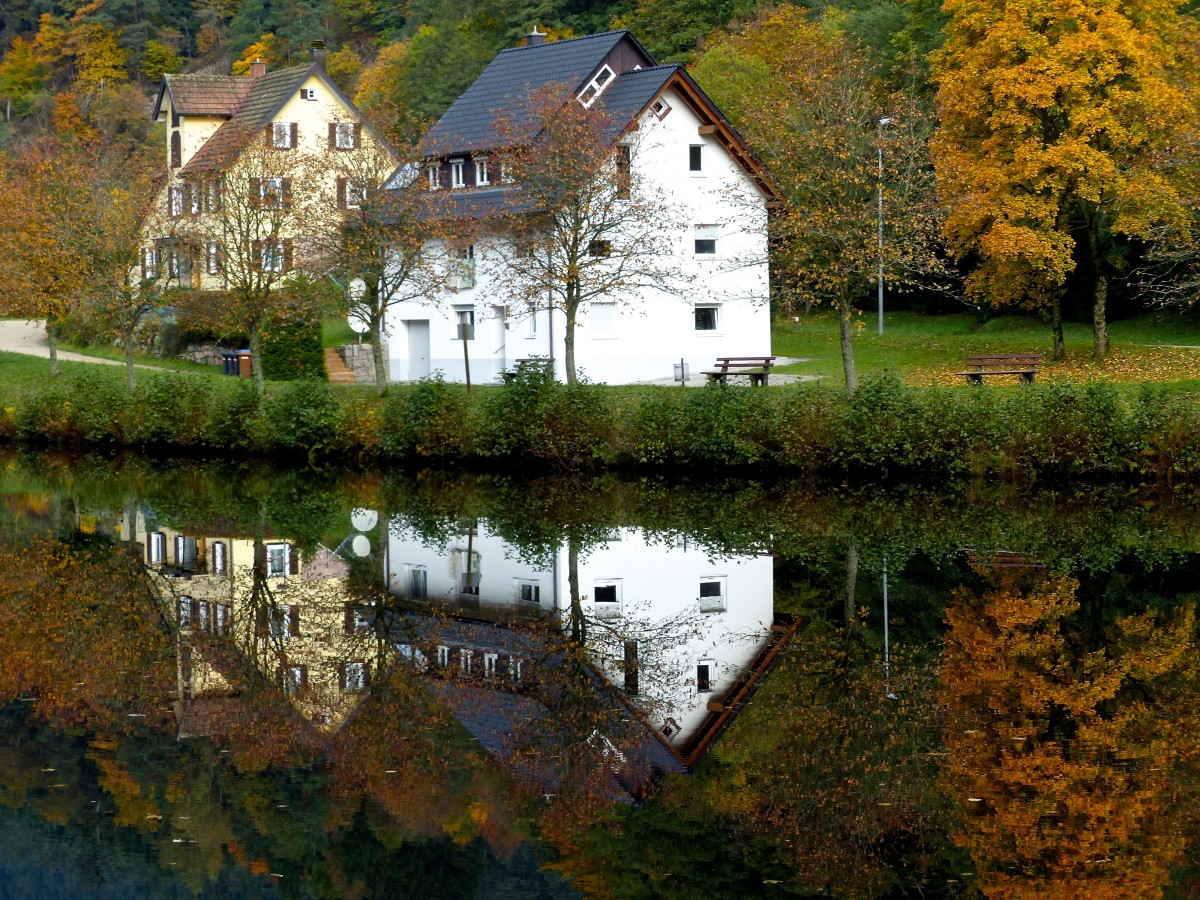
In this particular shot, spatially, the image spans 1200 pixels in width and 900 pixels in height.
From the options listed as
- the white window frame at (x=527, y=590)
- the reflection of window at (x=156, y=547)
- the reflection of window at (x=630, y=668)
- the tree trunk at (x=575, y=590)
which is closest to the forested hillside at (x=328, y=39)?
the reflection of window at (x=156, y=547)

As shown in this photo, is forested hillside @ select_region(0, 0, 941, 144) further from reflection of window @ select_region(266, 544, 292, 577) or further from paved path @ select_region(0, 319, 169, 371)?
reflection of window @ select_region(266, 544, 292, 577)

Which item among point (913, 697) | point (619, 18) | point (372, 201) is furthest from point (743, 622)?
point (619, 18)

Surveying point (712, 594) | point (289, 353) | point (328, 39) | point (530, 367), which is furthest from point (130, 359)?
point (328, 39)

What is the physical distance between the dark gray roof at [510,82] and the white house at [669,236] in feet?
0.18

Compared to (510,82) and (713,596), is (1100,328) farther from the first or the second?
(713,596)

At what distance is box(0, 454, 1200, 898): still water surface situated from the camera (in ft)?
30.5

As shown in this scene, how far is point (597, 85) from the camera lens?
41.6 meters

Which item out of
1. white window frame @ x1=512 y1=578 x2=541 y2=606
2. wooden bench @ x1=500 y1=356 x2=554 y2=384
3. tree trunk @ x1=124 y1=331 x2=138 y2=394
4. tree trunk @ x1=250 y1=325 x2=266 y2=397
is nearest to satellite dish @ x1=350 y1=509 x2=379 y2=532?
white window frame @ x1=512 y1=578 x2=541 y2=606

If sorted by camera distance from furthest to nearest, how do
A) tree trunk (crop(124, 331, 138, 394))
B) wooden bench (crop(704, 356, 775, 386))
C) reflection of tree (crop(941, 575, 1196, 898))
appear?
tree trunk (crop(124, 331, 138, 394)) → wooden bench (crop(704, 356, 775, 386)) → reflection of tree (crop(941, 575, 1196, 898))

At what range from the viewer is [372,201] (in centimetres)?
3741

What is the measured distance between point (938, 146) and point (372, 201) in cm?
1506

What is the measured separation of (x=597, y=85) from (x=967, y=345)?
1266 centimetres

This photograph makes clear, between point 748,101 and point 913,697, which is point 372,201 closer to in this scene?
point 748,101

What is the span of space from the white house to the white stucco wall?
4 centimetres
